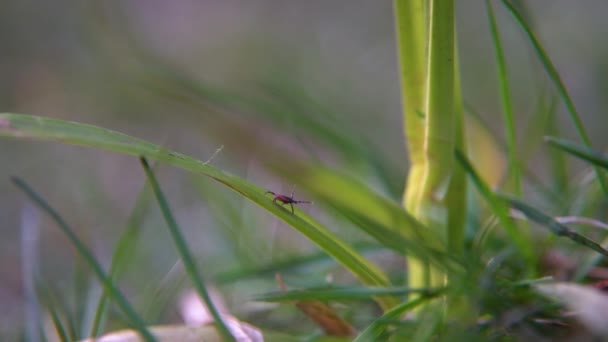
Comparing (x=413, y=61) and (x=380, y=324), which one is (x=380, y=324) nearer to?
(x=380, y=324)

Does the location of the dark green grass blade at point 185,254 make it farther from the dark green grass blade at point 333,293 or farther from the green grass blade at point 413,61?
the green grass blade at point 413,61

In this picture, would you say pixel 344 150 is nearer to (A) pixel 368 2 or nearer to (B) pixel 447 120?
(B) pixel 447 120

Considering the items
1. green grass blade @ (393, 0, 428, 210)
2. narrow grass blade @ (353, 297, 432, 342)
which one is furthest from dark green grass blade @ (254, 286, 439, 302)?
green grass blade @ (393, 0, 428, 210)

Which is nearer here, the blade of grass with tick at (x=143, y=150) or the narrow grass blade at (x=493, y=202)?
the blade of grass with tick at (x=143, y=150)

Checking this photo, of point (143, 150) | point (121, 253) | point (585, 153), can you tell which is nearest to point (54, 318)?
point (121, 253)

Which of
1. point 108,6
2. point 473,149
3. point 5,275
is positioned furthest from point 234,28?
point 473,149

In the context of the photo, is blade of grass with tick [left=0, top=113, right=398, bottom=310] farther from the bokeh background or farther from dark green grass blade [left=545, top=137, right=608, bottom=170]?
dark green grass blade [left=545, top=137, right=608, bottom=170]

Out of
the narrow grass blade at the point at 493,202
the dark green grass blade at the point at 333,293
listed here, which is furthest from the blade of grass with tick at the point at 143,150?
the narrow grass blade at the point at 493,202
